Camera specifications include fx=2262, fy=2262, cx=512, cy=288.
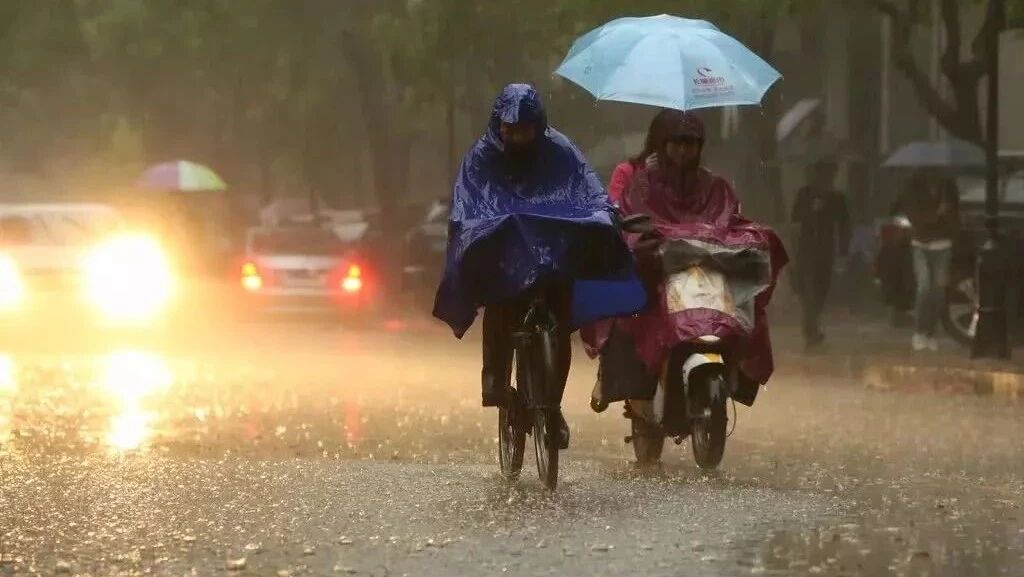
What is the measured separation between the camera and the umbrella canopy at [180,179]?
50.0 meters

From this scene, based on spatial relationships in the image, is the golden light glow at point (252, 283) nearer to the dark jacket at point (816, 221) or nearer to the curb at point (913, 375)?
the dark jacket at point (816, 221)

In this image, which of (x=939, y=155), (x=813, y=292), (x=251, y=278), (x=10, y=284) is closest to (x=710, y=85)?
(x=813, y=292)

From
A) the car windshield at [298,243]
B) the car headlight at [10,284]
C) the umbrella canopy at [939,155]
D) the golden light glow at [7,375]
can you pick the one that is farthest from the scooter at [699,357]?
the umbrella canopy at [939,155]

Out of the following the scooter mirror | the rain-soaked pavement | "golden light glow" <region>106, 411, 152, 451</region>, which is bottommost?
the rain-soaked pavement

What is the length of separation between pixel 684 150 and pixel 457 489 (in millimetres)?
2109

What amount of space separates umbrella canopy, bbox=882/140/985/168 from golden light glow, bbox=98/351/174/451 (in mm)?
14715

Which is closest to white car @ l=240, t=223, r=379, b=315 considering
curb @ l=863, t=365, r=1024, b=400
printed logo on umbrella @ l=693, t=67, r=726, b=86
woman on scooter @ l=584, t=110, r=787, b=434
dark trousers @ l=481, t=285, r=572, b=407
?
curb @ l=863, t=365, r=1024, b=400

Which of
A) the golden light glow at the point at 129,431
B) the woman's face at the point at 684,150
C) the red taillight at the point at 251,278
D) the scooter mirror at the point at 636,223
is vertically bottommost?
the golden light glow at the point at 129,431

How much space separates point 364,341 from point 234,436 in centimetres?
1027

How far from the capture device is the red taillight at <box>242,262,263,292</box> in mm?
26312

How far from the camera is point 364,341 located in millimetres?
23656

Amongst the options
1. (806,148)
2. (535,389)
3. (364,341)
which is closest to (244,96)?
(806,148)

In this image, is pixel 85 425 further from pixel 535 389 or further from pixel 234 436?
pixel 535 389

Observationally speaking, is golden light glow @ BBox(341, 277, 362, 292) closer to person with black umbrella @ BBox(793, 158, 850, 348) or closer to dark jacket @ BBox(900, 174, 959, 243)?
person with black umbrella @ BBox(793, 158, 850, 348)
